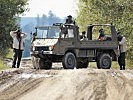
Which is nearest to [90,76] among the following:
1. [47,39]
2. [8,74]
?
[8,74]

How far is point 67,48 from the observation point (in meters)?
21.0

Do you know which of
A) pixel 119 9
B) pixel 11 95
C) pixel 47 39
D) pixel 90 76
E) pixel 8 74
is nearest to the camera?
pixel 11 95

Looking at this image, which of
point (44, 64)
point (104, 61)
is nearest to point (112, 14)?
point (104, 61)

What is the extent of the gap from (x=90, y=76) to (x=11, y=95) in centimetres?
428

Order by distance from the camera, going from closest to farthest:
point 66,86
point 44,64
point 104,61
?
1. point 66,86
2. point 44,64
3. point 104,61

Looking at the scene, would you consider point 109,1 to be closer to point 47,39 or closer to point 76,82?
point 47,39

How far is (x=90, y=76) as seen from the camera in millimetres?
15617

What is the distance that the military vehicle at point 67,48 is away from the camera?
20759 mm

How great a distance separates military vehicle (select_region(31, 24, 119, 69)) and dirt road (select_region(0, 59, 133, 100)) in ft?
11.9

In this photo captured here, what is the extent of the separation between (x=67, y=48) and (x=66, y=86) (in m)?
7.95

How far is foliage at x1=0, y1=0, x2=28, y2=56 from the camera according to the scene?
117 ft

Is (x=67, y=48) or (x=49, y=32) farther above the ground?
(x=49, y=32)

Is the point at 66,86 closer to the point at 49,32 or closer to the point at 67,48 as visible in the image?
the point at 67,48

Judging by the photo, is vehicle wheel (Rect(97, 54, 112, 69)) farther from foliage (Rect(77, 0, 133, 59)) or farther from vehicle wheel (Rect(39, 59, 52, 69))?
foliage (Rect(77, 0, 133, 59))
